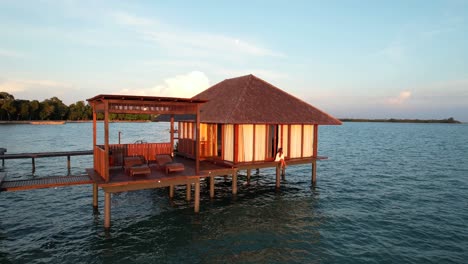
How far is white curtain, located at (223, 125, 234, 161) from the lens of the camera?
17.9 meters

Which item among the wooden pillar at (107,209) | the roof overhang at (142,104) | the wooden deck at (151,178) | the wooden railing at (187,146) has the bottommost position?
the wooden pillar at (107,209)

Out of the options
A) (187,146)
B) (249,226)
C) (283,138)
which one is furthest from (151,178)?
(283,138)

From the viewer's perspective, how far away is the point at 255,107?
18.6 m

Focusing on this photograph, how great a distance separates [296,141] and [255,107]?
4.02 meters

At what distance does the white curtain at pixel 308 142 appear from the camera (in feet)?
67.5

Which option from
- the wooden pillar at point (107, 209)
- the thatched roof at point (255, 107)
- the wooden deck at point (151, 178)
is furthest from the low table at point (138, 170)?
the thatched roof at point (255, 107)

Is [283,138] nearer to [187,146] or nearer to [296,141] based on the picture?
[296,141]

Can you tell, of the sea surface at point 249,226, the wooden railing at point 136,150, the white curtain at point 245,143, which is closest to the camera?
the sea surface at point 249,226

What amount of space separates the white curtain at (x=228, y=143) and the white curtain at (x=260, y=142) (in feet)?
5.10

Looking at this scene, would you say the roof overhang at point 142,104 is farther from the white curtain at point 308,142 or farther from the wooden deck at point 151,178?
the white curtain at point 308,142

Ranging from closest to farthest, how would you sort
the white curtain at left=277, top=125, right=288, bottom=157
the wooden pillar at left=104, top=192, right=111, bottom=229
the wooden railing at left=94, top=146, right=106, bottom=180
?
the wooden pillar at left=104, top=192, right=111, bottom=229
the wooden railing at left=94, top=146, right=106, bottom=180
the white curtain at left=277, top=125, right=288, bottom=157

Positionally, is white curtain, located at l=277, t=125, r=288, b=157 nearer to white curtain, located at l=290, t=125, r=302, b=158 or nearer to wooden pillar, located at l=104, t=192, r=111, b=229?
white curtain, located at l=290, t=125, r=302, b=158

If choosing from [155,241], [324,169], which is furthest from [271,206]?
[324,169]

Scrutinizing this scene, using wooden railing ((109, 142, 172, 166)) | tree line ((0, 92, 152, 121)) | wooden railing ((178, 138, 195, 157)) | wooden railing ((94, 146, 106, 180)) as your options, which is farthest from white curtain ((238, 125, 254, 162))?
tree line ((0, 92, 152, 121))
